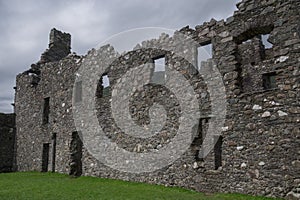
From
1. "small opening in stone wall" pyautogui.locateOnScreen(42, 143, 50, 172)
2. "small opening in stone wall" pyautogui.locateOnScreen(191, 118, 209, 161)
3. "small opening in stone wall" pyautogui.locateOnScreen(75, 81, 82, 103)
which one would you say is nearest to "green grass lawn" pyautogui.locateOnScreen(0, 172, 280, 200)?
"small opening in stone wall" pyautogui.locateOnScreen(191, 118, 209, 161)

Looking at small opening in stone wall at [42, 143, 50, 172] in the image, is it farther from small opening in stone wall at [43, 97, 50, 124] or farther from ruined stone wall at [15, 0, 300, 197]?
ruined stone wall at [15, 0, 300, 197]

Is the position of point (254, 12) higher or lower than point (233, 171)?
higher

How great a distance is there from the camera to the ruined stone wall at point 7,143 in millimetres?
21203

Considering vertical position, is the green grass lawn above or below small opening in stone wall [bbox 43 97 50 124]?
below

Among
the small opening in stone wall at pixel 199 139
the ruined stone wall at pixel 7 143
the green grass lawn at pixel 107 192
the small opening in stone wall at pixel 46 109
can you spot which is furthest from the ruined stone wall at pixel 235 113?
the ruined stone wall at pixel 7 143

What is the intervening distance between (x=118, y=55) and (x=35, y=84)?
825cm

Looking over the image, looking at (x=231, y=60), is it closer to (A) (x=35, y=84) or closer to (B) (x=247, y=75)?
(B) (x=247, y=75)

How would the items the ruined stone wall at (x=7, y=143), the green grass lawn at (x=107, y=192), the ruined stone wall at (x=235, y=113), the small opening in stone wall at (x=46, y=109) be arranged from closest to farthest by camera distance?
1. the ruined stone wall at (x=235, y=113)
2. the green grass lawn at (x=107, y=192)
3. the small opening in stone wall at (x=46, y=109)
4. the ruined stone wall at (x=7, y=143)

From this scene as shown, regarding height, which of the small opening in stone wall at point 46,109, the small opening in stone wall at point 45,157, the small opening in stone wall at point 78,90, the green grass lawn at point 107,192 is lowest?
the green grass lawn at point 107,192

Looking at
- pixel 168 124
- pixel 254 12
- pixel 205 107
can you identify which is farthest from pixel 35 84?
pixel 254 12

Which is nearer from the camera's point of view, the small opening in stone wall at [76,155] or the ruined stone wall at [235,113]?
the ruined stone wall at [235,113]

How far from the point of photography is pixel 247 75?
2261 cm

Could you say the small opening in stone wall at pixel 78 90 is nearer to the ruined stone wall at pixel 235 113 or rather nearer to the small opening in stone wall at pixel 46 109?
the ruined stone wall at pixel 235 113

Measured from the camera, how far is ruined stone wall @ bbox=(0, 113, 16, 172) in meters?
21.2
